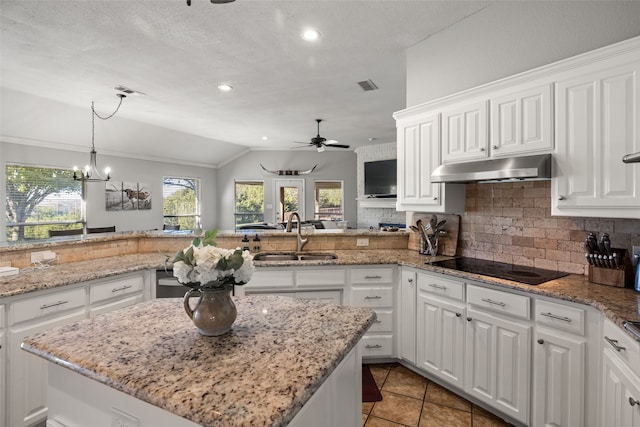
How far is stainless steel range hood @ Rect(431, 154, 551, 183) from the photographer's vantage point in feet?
6.62

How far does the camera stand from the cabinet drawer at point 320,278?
9.22 feet

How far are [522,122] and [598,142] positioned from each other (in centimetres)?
45

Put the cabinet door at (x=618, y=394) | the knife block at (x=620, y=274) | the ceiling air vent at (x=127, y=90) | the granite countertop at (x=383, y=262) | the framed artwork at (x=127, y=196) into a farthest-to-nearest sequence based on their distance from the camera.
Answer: the framed artwork at (x=127, y=196)
the ceiling air vent at (x=127, y=90)
the knife block at (x=620, y=274)
the granite countertop at (x=383, y=262)
the cabinet door at (x=618, y=394)

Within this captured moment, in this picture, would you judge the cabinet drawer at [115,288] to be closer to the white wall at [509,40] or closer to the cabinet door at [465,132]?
the cabinet door at [465,132]

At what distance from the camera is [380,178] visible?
8.29 metres

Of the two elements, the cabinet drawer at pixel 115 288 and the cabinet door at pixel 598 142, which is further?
the cabinet drawer at pixel 115 288

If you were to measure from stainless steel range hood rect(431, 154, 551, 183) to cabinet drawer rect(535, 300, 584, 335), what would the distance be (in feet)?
2.51

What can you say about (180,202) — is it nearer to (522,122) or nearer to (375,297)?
(375,297)

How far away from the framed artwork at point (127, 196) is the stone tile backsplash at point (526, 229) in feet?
22.5

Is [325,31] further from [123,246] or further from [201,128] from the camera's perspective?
[201,128]

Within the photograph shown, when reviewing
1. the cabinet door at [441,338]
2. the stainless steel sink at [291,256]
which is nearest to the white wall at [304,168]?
the stainless steel sink at [291,256]

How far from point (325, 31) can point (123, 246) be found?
9.30ft

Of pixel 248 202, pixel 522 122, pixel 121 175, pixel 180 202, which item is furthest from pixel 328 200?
pixel 522 122

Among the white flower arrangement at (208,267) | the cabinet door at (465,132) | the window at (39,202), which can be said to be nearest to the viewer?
the white flower arrangement at (208,267)
